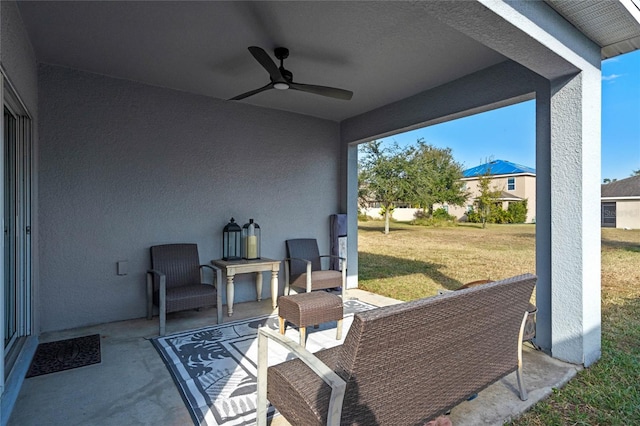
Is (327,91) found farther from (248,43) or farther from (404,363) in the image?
(404,363)

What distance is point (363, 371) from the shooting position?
4.50ft

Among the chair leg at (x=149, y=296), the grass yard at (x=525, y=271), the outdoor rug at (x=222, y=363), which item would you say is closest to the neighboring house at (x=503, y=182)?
the grass yard at (x=525, y=271)

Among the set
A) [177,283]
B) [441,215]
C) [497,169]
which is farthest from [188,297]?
[497,169]

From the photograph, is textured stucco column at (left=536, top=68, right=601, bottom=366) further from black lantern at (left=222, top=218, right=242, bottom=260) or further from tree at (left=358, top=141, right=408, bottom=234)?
tree at (left=358, top=141, right=408, bottom=234)

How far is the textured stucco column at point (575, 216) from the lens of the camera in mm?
2744

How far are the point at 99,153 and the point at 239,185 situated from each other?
1736 millimetres

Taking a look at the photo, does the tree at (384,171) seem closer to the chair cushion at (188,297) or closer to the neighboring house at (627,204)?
the neighboring house at (627,204)

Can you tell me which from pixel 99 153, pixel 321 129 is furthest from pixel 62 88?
pixel 321 129

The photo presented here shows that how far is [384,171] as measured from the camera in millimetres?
14391

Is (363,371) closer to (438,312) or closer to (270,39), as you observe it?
(438,312)

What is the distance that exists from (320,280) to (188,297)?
1.74 metres

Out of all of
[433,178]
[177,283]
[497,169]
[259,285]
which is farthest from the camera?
[497,169]

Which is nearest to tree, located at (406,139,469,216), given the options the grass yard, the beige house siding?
the beige house siding

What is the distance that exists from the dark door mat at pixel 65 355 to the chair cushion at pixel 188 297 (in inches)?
28.3
